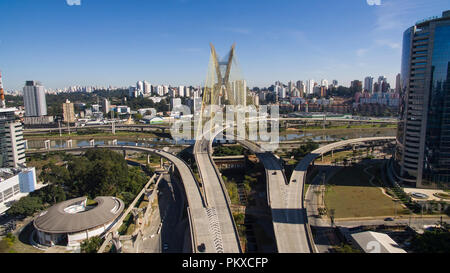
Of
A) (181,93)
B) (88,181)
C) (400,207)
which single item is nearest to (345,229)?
(400,207)

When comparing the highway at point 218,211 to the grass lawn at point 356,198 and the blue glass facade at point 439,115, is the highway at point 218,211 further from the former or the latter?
the blue glass facade at point 439,115

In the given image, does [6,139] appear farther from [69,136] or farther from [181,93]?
[181,93]

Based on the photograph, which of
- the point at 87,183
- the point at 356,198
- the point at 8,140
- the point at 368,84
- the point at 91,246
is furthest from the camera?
the point at 368,84

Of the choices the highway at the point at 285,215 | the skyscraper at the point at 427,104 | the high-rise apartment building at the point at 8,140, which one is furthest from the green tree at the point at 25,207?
the skyscraper at the point at 427,104

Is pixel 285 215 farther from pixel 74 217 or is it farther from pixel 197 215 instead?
pixel 74 217

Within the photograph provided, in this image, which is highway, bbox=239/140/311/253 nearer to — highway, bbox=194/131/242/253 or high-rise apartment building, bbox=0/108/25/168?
highway, bbox=194/131/242/253

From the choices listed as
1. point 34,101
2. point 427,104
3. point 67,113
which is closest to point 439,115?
point 427,104
